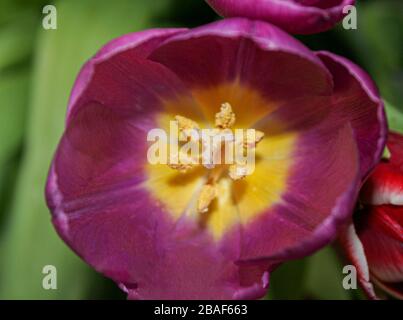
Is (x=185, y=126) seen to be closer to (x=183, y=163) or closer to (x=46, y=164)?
(x=183, y=163)

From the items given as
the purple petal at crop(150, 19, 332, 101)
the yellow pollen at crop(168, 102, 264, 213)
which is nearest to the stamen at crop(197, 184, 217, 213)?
A: the yellow pollen at crop(168, 102, 264, 213)

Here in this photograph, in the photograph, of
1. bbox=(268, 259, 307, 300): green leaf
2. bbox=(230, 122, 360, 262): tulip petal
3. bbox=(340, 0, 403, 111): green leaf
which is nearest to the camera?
bbox=(230, 122, 360, 262): tulip petal

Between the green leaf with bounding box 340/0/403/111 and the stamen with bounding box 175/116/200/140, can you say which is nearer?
the stamen with bounding box 175/116/200/140

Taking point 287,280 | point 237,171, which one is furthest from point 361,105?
point 287,280

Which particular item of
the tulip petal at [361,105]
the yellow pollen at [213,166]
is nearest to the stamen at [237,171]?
the yellow pollen at [213,166]

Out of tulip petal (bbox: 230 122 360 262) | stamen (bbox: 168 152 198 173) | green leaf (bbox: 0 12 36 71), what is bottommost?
tulip petal (bbox: 230 122 360 262)

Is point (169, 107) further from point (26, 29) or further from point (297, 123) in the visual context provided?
point (26, 29)

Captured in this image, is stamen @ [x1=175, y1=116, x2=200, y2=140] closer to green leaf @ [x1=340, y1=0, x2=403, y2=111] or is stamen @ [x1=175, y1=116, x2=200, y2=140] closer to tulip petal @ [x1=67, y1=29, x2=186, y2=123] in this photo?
tulip petal @ [x1=67, y1=29, x2=186, y2=123]

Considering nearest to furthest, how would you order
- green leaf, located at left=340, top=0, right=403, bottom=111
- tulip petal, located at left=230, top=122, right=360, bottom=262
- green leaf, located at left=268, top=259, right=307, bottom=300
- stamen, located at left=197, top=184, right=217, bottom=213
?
tulip petal, located at left=230, top=122, right=360, bottom=262, stamen, located at left=197, top=184, right=217, bottom=213, green leaf, located at left=268, top=259, right=307, bottom=300, green leaf, located at left=340, top=0, right=403, bottom=111
